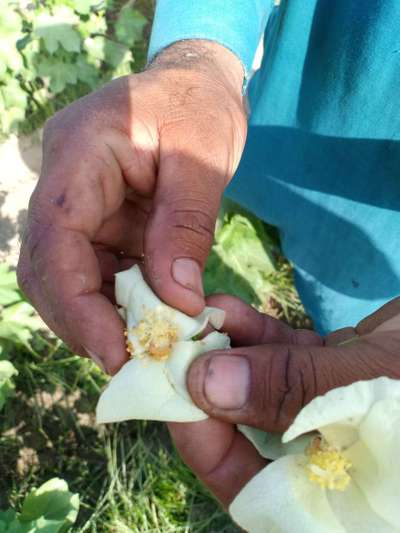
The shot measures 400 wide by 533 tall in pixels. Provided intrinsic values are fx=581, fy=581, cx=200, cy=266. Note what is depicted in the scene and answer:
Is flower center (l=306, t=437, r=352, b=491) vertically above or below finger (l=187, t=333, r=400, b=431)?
below

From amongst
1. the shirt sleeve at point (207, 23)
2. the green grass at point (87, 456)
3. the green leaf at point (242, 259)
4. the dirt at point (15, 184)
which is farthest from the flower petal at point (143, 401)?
the dirt at point (15, 184)

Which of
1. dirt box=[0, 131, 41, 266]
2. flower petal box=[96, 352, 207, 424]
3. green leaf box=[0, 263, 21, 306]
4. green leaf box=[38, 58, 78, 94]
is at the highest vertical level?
flower petal box=[96, 352, 207, 424]

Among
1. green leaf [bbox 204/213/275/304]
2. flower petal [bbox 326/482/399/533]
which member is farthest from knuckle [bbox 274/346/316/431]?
green leaf [bbox 204/213/275/304]

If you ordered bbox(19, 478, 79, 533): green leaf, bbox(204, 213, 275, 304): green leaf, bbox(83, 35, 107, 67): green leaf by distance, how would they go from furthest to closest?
1. bbox(83, 35, 107, 67): green leaf
2. bbox(204, 213, 275, 304): green leaf
3. bbox(19, 478, 79, 533): green leaf

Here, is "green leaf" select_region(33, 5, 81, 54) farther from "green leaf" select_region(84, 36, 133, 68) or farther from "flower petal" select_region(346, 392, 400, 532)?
"flower petal" select_region(346, 392, 400, 532)

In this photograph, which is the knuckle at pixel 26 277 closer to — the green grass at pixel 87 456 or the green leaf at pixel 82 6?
the green grass at pixel 87 456

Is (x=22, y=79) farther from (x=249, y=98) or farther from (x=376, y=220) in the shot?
(x=376, y=220)

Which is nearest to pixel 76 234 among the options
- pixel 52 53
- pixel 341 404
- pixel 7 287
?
pixel 341 404

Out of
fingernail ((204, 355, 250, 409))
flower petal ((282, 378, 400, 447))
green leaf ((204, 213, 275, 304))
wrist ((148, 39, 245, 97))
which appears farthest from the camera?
green leaf ((204, 213, 275, 304))
